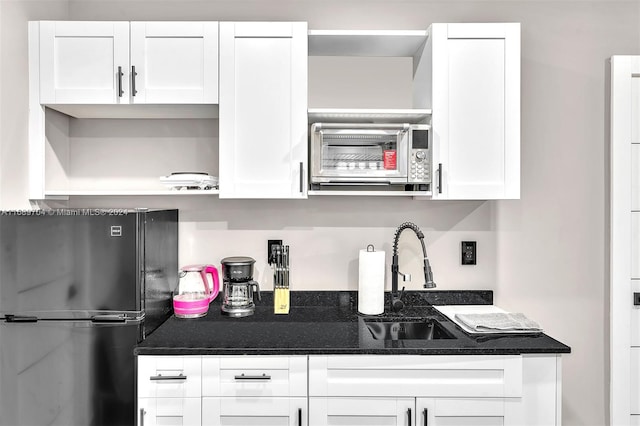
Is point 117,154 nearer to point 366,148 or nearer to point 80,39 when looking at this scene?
point 80,39

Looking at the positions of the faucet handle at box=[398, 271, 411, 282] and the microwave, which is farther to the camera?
the faucet handle at box=[398, 271, 411, 282]

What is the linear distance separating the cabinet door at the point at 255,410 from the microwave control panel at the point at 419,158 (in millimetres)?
1055

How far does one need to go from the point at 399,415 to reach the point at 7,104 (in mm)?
2067

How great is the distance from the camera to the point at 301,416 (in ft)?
5.54

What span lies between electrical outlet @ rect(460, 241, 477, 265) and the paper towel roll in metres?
0.51

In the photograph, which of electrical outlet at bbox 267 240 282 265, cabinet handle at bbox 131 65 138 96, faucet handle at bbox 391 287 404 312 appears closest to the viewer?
cabinet handle at bbox 131 65 138 96

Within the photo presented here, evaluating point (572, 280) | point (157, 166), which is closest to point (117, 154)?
point (157, 166)

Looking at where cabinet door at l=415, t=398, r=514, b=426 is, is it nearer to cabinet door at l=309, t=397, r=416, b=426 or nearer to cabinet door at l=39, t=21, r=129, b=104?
cabinet door at l=309, t=397, r=416, b=426

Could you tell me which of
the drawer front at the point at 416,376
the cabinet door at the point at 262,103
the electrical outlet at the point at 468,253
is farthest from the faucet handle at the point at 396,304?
the cabinet door at the point at 262,103

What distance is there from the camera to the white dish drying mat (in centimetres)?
182

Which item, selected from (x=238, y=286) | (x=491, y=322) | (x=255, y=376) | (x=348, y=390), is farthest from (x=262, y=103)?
(x=491, y=322)

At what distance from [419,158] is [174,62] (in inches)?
46.5

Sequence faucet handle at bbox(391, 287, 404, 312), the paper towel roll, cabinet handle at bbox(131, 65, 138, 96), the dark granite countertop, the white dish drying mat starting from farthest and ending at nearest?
faucet handle at bbox(391, 287, 404, 312), the paper towel roll, cabinet handle at bbox(131, 65, 138, 96), the white dish drying mat, the dark granite countertop

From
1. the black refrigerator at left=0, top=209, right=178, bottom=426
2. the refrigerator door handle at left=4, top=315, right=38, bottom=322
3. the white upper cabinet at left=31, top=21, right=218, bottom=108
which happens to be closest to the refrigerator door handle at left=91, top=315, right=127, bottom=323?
the black refrigerator at left=0, top=209, right=178, bottom=426
